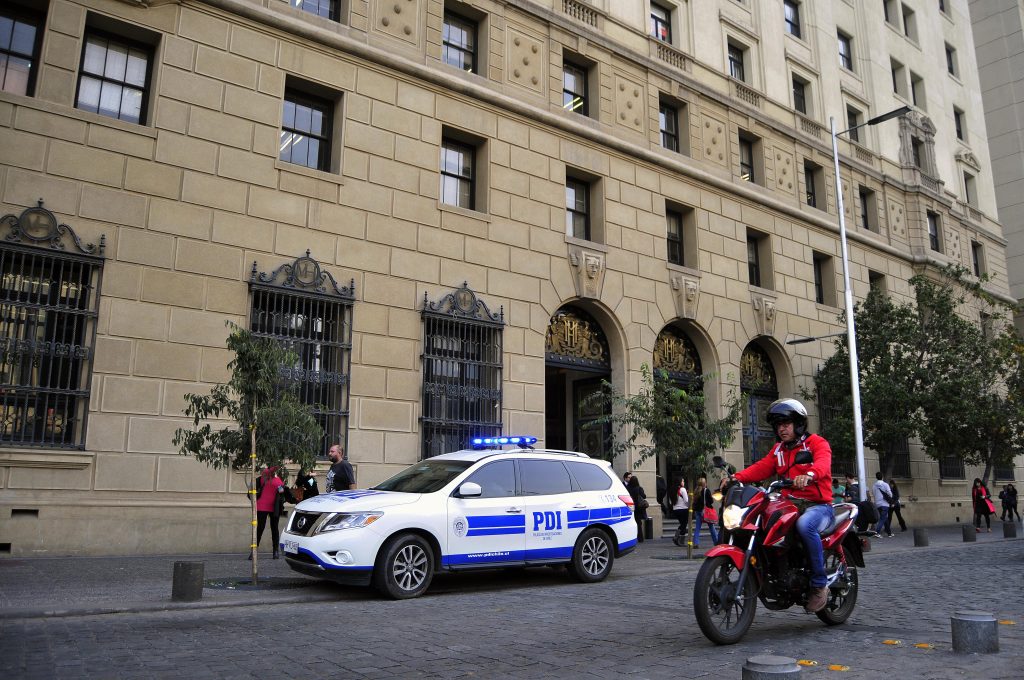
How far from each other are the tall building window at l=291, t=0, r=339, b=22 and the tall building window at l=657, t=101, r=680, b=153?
10.6 m

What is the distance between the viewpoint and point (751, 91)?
2645 cm

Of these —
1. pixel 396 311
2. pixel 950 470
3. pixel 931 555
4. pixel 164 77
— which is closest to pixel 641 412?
pixel 396 311

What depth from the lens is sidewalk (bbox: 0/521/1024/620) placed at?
831 cm

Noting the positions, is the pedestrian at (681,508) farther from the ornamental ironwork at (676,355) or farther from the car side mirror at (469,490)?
the car side mirror at (469,490)

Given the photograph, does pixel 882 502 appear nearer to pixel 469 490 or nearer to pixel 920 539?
pixel 920 539

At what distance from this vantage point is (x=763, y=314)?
2483 centimetres

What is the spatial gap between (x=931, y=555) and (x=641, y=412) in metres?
6.86

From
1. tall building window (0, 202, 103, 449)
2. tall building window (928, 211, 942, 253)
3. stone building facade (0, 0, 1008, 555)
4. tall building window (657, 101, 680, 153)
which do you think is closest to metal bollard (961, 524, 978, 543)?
stone building facade (0, 0, 1008, 555)

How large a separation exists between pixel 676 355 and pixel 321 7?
43.5ft

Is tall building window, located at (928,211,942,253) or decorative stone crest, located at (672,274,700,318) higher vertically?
tall building window, located at (928,211,942,253)

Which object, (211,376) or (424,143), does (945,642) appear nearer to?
(211,376)

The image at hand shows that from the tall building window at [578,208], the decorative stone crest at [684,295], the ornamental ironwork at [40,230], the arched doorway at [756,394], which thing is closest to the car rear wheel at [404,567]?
the ornamental ironwork at [40,230]

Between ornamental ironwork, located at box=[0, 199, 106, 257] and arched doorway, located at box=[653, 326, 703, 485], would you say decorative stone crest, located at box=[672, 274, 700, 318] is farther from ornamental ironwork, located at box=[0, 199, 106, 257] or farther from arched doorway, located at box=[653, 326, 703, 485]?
ornamental ironwork, located at box=[0, 199, 106, 257]

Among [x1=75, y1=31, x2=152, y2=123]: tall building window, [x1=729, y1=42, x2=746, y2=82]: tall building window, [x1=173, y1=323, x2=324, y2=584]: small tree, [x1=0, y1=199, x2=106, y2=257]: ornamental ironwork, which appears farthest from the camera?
[x1=729, y1=42, x2=746, y2=82]: tall building window
